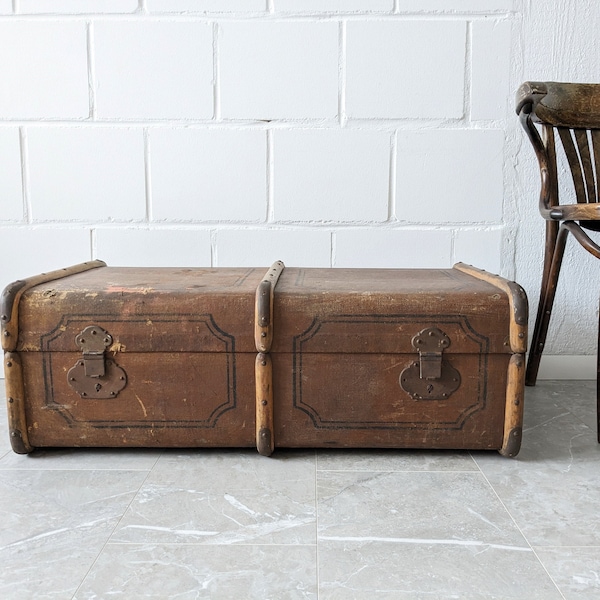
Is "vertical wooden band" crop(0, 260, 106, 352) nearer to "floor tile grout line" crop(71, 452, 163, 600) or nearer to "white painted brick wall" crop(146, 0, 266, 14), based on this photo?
"floor tile grout line" crop(71, 452, 163, 600)

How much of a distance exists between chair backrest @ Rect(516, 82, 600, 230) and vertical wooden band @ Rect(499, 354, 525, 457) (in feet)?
1.90

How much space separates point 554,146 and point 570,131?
93mm

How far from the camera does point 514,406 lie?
1.46 meters

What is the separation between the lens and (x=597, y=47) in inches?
80.9

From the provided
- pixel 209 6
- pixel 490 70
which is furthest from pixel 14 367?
pixel 490 70

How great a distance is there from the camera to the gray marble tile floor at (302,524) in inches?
38.7

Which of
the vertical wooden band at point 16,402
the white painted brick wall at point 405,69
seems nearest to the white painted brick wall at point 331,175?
the white painted brick wall at point 405,69

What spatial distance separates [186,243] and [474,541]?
4.68 feet

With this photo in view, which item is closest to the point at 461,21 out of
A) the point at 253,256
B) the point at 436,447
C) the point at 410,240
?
the point at 410,240

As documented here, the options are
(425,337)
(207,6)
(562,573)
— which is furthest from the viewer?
(207,6)

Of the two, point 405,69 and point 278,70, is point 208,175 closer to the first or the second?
point 278,70

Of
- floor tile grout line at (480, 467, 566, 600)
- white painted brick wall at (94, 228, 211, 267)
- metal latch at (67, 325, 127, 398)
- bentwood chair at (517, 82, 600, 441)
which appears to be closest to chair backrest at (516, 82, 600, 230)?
bentwood chair at (517, 82, 600, 441)

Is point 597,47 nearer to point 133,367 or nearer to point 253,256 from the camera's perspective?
point 253,256

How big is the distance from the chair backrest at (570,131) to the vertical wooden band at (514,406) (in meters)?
0.58
